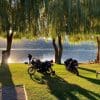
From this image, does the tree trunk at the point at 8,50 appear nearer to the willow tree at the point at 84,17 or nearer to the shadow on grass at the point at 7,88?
the willow tree at the point at 84,17

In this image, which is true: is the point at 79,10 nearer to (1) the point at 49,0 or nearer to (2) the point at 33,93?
(1) the point at 49,0

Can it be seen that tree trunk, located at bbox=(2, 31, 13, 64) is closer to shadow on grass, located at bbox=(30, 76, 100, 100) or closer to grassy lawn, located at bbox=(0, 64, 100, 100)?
grassy lawn, located at bbox=(0, 64, 100, 100)

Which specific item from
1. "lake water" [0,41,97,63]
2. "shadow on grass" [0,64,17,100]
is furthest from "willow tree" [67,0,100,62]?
"lake water" [0,41,97,63]

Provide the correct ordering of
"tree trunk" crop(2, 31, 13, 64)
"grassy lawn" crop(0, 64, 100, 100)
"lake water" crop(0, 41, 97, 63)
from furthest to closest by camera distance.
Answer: "lake water" crop(0, 41, 97, 63) → "tree trunk" crop(2, 31, 13, 64) → "grassy lawn" crop(0, 64, 100, 100)

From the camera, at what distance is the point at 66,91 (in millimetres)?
16469

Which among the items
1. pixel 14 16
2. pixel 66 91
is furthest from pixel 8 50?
pixel 66 91

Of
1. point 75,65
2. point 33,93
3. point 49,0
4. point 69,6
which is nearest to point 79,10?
point 69,6

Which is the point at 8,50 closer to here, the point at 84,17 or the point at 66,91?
the point at 84,17

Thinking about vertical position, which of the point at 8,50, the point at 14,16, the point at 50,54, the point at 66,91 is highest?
the point at 14,16

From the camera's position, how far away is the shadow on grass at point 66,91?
15.2m

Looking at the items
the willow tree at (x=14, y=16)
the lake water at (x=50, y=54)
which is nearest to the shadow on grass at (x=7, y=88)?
the willow tree at (x=14, y=16)

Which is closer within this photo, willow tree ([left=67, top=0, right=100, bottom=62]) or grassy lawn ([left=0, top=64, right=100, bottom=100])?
grassy lawn ([left=0, top=64, right=100, bottom=100])

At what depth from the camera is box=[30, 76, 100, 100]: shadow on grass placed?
15.2 meters

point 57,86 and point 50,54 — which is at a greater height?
point 57,86
